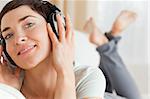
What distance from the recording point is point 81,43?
155 centimetres

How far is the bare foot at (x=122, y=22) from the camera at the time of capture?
1671 millimetres

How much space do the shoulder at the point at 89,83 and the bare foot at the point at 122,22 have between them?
74 centimetres

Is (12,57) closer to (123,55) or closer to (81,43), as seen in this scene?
(81,43)

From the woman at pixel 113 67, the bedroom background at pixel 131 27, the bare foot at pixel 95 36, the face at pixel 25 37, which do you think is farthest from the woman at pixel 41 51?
the bedroom background at pixel 131 27

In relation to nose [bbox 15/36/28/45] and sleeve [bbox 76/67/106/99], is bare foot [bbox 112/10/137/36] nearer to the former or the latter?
sleeve [bbox 76/67/106/99]

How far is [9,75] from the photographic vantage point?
2.89 ft

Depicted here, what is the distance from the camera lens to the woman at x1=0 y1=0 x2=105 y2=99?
0.79 metres

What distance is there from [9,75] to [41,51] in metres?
0.13

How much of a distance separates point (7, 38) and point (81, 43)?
76 cm

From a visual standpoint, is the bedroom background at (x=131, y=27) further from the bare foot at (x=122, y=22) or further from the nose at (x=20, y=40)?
the nose at (x=20, y=40)

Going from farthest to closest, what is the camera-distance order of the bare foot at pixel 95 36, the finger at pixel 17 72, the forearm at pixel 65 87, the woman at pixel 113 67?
the bare foot at pixel 95 36 < the woman at pixel 113 67 < the finger at pixel 17 72 < the forearm at pixel 65 87

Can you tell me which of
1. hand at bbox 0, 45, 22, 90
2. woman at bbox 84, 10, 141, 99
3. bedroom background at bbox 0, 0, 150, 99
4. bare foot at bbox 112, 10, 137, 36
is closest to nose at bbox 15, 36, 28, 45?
hand at bbox 0, 45, 22, 90

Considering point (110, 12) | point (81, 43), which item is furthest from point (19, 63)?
point (110, 12)

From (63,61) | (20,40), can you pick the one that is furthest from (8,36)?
(63,61)
